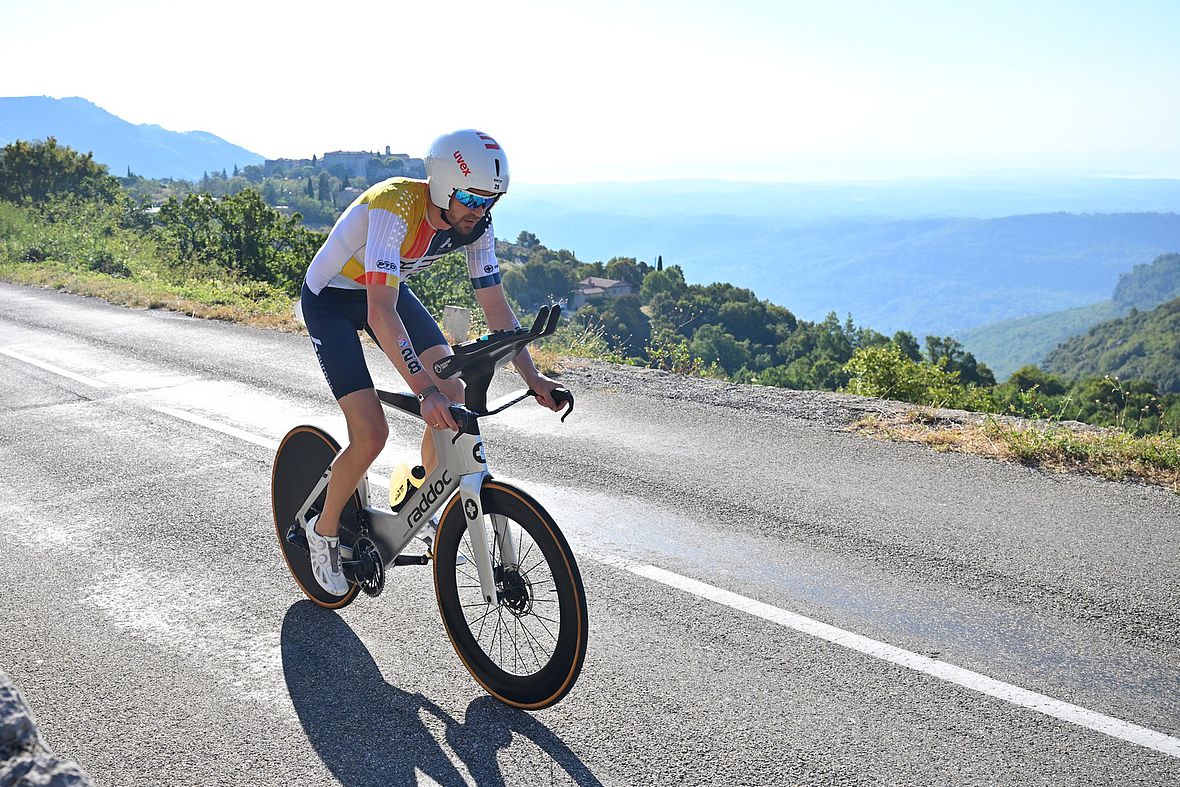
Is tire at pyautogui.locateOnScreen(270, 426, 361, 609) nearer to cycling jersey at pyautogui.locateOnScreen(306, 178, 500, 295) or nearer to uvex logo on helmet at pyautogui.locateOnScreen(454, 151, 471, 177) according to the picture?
cycling jersey at pyautogui.locateOnScreen(306, 178, 500, 295)

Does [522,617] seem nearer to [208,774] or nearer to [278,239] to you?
[208,774]

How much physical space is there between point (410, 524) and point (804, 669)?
1.75m

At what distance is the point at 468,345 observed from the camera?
11.2ft

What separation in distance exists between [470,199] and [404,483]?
1.22 m

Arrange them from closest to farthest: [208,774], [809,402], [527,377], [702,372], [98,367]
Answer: [208,774], [527,377], [809,402], [98,367], [702,372]

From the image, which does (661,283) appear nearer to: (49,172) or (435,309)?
(49,172)

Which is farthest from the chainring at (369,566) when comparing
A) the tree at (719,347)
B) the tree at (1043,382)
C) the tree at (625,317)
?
the tree at (625,317)

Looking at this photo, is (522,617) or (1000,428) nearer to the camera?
(522,617)

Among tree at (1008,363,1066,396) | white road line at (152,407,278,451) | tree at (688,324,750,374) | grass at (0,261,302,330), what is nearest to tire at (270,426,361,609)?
white road line at (152,407,278,451)

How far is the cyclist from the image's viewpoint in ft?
11.4

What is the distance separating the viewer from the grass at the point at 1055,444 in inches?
258

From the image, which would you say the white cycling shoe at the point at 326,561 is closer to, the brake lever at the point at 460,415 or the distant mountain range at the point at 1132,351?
the brake lever at the point at 460,415

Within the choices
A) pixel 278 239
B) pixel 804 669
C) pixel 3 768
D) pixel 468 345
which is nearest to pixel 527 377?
pixel 468 345

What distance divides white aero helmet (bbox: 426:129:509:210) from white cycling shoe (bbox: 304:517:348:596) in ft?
5.53
